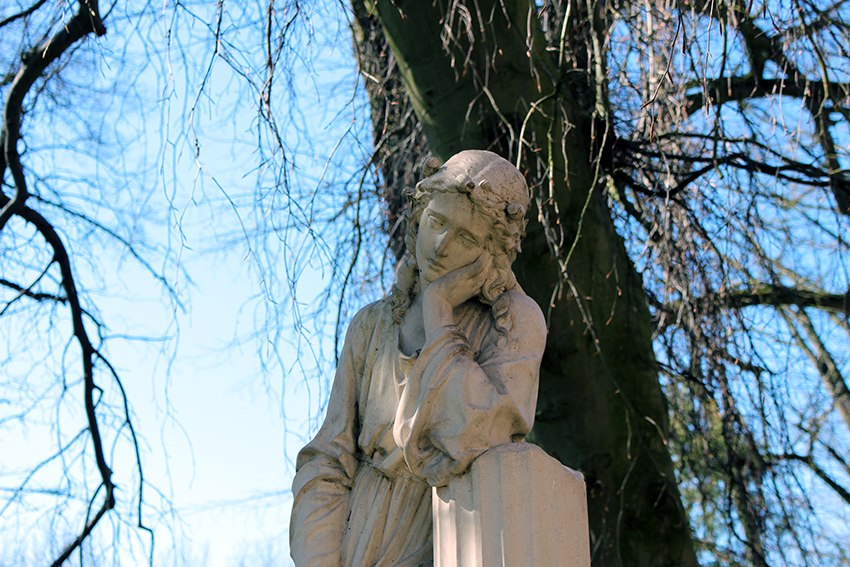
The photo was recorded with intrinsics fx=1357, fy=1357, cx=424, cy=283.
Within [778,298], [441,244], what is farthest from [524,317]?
[778,298]

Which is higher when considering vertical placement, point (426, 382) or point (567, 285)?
point (567, 285)

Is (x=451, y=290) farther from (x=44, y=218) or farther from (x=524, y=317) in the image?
(x=44, y=218)

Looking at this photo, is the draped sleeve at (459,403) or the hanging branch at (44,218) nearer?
the draped sleeve at (459,403)

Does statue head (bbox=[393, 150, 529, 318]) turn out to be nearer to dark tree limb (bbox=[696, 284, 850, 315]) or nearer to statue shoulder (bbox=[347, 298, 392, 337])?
statue shoulder (bbox=[347, 298, 392, 337])

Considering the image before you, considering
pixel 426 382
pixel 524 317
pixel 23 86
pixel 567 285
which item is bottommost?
pixel 426 382

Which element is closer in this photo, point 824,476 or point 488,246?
point 488,246

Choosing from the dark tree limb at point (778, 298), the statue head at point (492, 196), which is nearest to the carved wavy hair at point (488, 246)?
the statue head at point (492, 196)

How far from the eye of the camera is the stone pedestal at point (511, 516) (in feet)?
11.6

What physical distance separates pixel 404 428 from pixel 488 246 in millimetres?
655

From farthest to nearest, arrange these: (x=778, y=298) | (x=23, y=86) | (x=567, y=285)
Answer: (x=778, y=298), (x=23, y=86), (x=567, y=285)

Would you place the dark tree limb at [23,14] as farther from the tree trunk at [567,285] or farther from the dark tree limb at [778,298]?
the dark tree limb at [778,298]

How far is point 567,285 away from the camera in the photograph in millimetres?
6488

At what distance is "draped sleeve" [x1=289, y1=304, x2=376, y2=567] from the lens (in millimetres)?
3928

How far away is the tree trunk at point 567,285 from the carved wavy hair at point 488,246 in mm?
2031
